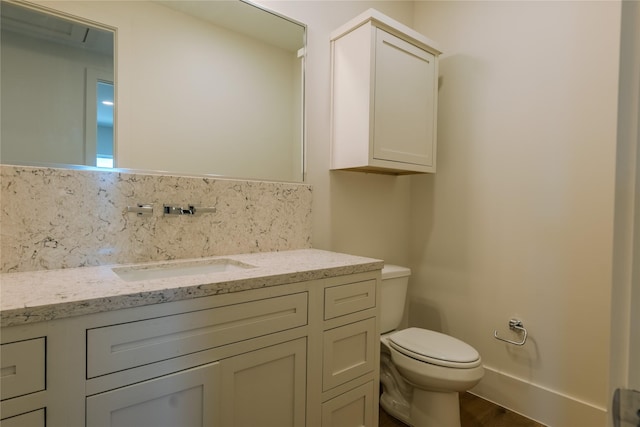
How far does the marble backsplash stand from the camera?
3.42 ft

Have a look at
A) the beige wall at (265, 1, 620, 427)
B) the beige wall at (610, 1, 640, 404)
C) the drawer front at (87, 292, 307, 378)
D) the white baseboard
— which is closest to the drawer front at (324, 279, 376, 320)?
the drawer front at (87, 292, 307, 378)

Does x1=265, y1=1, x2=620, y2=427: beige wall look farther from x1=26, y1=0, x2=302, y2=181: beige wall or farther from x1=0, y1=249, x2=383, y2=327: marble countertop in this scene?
x1=0, y1=249, x2=383, y2=327: marble countertop

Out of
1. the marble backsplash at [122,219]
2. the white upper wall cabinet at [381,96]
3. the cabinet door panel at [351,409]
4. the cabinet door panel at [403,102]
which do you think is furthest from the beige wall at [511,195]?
the cabinet door panel at [351,409]

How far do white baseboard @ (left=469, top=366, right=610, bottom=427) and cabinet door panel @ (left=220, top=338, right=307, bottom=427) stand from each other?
4.21ft

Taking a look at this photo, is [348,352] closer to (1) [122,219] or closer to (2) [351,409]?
(2) [351,409]

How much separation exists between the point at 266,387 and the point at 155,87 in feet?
3.85

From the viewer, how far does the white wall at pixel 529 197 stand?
1.54 m

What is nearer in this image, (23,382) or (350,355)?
(23,382)

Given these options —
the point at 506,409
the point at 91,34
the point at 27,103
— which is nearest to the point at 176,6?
the point at 91,34

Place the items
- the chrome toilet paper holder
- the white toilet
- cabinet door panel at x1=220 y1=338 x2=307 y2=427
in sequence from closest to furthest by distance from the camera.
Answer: cabinet door panel at x1=220 y1=338 x2=307 y2=427, the white toilet, the chrome toilet paper holder

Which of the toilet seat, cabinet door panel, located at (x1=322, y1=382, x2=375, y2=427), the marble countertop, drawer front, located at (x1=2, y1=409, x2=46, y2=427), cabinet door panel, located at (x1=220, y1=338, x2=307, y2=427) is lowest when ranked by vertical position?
cabinet door panel, located at (x1=322, y1=382, x2=375, y2=427)

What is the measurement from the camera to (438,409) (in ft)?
5.02

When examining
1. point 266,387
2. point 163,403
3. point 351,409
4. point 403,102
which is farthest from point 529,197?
point 163,403

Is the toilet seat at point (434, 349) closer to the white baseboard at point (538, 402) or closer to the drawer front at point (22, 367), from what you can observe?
the white baseboard at point (538, 402)
